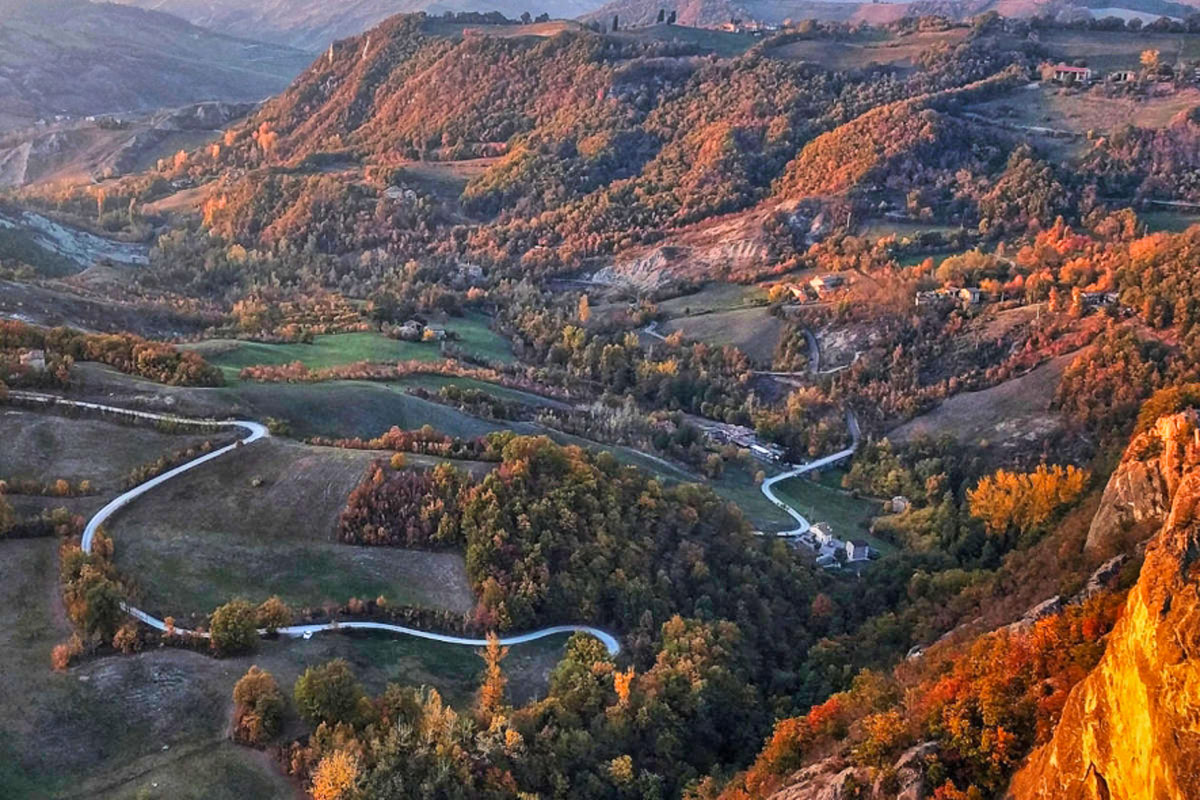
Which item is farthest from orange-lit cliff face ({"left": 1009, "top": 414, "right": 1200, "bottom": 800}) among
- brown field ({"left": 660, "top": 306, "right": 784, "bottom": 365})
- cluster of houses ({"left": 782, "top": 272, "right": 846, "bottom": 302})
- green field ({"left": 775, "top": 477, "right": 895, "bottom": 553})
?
cluster of houses ({"left": 782, "top": 272, "right": 846, "bottom": 302})

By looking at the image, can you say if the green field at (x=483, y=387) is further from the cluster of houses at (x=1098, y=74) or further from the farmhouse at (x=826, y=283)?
the cluster of houses at (x=1098, y=74)

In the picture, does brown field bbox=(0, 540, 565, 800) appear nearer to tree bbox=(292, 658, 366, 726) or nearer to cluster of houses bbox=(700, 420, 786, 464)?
tree bbox=(292, 658, 366, 726)

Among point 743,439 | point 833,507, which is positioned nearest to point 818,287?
point 743,439

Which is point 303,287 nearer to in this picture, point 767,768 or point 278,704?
point 278,704

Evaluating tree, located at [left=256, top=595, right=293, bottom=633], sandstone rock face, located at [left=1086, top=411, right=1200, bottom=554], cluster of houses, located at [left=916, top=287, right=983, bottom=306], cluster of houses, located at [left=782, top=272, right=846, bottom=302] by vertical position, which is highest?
sandstone rock face, located at [left=1086, top=411, right=1200, bottom=554]

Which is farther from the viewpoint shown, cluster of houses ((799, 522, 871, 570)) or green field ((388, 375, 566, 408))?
green field ((388, 375, 566, 408))

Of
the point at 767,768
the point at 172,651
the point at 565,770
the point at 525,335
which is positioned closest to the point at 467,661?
the point at 565,770
